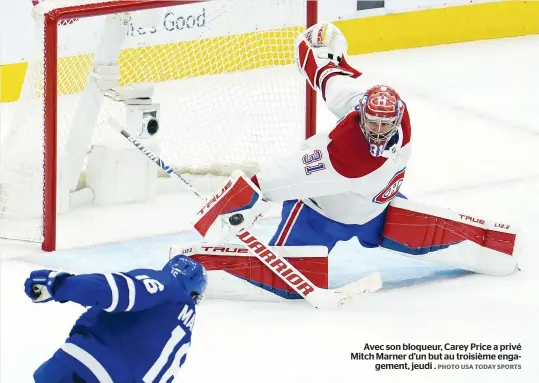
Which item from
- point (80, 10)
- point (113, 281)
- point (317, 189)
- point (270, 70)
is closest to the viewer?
point (113, 281)

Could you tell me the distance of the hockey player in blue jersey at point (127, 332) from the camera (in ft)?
9.48

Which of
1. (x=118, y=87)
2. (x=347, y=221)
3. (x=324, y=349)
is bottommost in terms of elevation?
(x=324, y=349)

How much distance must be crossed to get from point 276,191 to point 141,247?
865 mm

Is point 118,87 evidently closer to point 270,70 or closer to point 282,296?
point 270,70

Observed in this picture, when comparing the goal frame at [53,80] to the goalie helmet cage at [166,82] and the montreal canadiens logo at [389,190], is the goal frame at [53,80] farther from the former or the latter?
the montreal canadiens logo at [389,190]

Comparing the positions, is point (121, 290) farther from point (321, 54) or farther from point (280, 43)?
point (280, 43)

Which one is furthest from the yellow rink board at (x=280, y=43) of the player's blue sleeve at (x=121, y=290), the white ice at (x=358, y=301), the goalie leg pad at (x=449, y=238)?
the player's blue sleeve at (x=121, y=290)

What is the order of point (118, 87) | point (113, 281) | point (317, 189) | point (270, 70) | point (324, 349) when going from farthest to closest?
point (270, 70) < point (118, 87) < point (317, 189) < point (324, 349) < point (113, 281)

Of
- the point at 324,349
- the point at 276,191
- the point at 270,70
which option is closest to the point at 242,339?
the point at 324,349

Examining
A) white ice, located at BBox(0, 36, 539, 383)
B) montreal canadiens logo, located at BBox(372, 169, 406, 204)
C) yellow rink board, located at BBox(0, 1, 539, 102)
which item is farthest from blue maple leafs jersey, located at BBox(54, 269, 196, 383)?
yellow rink board, located at BBox(0, 1, 539, 102)

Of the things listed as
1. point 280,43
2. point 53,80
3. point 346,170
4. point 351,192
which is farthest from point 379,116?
point 280,43

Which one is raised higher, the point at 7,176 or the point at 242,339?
the point at 7,176

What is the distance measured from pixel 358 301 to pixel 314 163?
503mm

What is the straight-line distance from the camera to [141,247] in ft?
16.3
